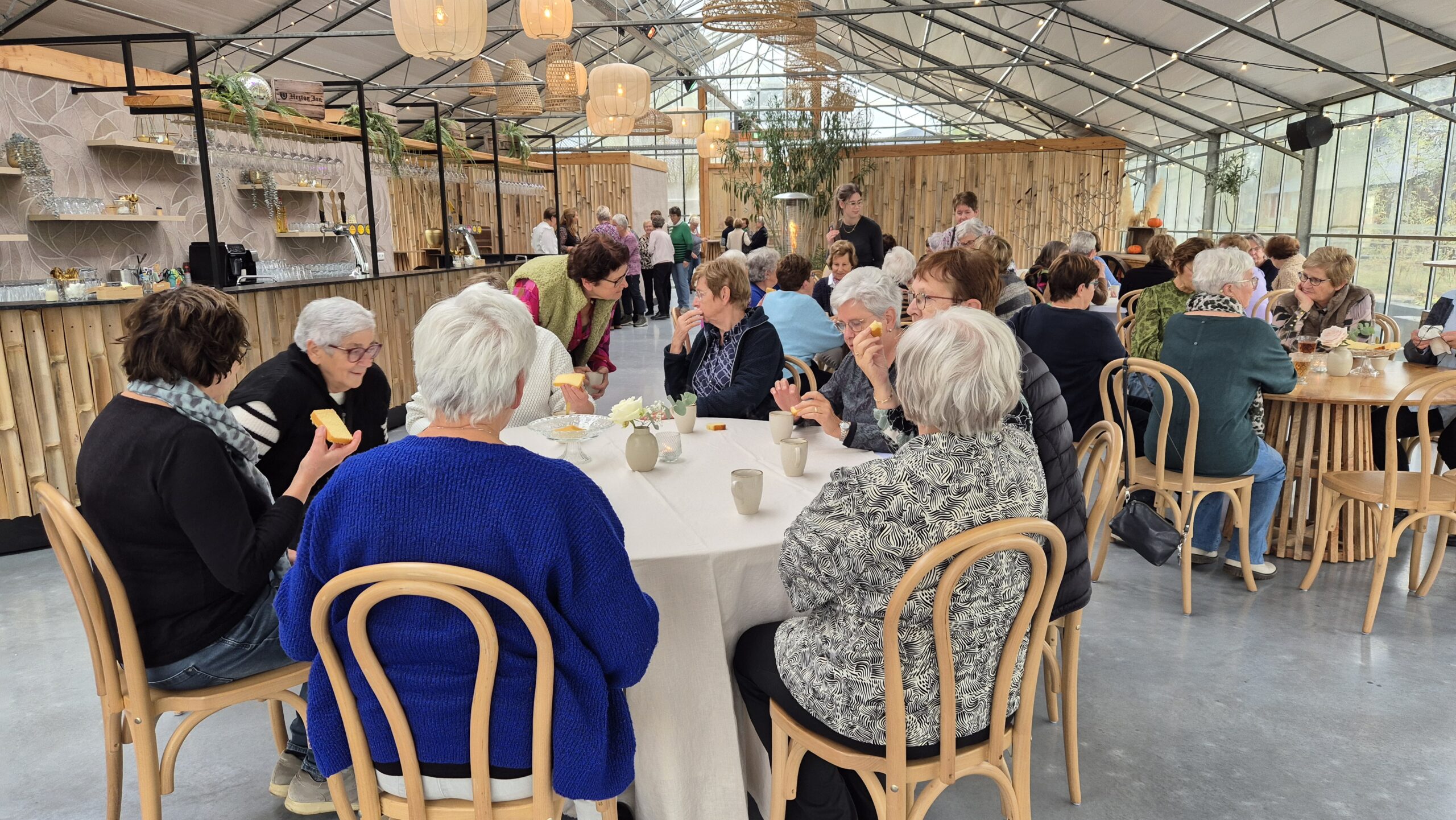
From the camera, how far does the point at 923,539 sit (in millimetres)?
1491

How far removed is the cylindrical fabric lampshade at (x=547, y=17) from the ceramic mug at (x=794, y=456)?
5165 mm

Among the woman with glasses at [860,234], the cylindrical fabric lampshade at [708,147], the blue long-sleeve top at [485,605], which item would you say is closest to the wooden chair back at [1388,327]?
the woman with glasses at [860,234]

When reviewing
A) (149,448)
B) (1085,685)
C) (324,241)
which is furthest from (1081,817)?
(324,241)

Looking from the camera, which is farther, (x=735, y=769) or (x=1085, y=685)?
(x=1085, y=685)

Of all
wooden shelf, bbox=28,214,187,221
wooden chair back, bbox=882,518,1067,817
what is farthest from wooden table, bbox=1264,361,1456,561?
wooden shelf, bbox=28,214,187,221

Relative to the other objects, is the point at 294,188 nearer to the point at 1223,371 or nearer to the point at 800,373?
the point at 800,373

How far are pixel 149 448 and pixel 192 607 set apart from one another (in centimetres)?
37

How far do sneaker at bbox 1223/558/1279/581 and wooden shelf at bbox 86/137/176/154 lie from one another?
770 cm

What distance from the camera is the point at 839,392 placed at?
10.0ft

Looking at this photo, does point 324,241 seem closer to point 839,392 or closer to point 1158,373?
point 839,392

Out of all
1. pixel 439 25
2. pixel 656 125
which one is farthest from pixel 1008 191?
pixel 439 25

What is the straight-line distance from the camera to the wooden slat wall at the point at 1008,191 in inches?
507

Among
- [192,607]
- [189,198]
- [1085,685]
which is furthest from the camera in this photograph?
[189,198]

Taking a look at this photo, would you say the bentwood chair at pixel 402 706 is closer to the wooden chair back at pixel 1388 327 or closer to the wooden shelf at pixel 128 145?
the wooden chair back at pixel 1388 327
